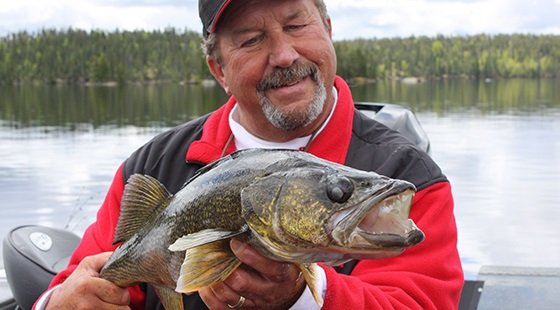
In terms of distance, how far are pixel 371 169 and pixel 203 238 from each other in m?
1.28

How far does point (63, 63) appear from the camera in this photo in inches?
4498

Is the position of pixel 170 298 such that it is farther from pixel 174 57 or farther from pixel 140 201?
pixel 174 57

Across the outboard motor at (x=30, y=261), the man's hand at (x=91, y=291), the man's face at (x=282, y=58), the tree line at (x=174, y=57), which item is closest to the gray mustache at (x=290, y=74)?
the man's face at (x=282, y=58)

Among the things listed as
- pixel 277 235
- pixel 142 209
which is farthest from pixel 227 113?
pixel 277 235

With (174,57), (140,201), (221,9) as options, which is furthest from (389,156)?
(174,57)

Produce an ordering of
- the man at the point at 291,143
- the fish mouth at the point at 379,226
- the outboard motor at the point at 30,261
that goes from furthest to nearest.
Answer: the outboard motor at the point at 30,261 < the man at the point at 291,143 < the fish mouth at the point at 379,226

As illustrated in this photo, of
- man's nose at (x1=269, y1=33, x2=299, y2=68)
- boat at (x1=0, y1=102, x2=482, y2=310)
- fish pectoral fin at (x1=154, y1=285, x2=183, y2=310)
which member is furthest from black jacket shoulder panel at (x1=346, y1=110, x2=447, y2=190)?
boat at (x1=0, y1=102, x2=482, y2=310)

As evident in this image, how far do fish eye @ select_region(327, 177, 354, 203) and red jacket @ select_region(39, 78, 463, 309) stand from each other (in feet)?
2.03

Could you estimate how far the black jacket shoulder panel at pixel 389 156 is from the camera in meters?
3.30

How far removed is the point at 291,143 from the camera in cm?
367

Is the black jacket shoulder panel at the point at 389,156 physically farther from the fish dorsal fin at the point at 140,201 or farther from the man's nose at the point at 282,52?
the fish dorsal fin at the point at 140,201

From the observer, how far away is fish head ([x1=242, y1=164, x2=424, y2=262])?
6.64ft

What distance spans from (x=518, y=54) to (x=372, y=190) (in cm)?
13822

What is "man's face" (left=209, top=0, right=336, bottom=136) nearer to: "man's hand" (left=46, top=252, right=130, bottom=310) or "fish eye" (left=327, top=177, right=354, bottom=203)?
"man's hand" (left=46, top=252, right=130, bottom=310)
